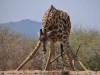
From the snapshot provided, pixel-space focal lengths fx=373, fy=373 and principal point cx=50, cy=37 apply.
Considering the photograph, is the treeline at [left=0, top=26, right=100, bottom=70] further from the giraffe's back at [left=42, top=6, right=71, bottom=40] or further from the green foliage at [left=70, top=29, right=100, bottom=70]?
the giraffe's back at [left=42, top=6, right=71, bottom=40]

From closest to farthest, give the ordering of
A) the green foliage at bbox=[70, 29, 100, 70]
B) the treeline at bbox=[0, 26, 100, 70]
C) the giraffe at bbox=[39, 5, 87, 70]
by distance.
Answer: the giraffe at bbox=[39, 5, 87, 70], the treeline at bbox=[0, 26, 100, 70], the green foliage at bbox=[70, 29, 100, 70]

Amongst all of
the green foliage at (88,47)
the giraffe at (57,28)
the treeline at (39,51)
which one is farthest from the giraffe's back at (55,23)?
the green foliage at (88,47)

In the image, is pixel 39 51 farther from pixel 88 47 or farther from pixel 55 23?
pixel 55 23

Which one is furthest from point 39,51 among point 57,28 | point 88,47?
point 57,28

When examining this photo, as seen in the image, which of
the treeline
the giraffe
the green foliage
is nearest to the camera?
the giraffe

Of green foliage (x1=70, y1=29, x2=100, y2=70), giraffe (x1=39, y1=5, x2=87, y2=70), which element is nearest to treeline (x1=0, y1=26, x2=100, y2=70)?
green foliage (x1=70, y1=29, x2=100, y2=70)

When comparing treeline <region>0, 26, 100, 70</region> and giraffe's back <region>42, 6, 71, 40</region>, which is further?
treeline <region>0, 26, 100, 70</region>

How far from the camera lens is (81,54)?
85.0ft

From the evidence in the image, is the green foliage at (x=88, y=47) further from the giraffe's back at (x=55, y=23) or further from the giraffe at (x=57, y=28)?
the giraffe's back at (x=55, y=23)

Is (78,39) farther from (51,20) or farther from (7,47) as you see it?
(51,20)

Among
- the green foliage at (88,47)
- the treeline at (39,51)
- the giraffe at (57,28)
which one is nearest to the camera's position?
the giraffe at (57,28)

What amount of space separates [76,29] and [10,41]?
5.71 meters

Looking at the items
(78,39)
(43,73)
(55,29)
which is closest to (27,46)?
(78,39)

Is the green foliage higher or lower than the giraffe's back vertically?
lower
